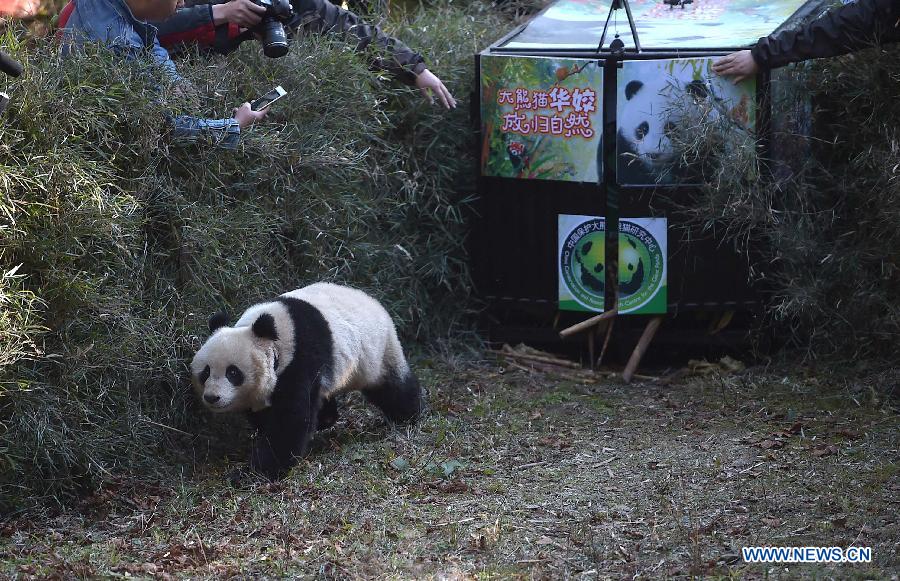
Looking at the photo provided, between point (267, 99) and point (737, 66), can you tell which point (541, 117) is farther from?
point (267, 99)

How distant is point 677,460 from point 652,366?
1639 mm

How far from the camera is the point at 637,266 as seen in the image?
623 cm

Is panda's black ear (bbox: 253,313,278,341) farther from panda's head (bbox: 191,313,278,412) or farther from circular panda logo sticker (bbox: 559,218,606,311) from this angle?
circular panda logo sticker (bbox: 559,218,606,311)

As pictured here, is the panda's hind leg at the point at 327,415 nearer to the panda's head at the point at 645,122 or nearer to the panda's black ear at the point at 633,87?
the panda's head at the point at 645,122

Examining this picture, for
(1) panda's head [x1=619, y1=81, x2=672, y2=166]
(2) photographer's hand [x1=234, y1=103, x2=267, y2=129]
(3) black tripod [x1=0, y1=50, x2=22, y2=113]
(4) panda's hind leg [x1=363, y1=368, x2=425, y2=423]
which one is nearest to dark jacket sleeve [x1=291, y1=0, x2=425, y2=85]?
(2) photographer's hand [x1=234, y1=103, x2=267, y2=129]

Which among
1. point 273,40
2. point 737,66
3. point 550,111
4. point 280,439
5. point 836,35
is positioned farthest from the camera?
point 550,111

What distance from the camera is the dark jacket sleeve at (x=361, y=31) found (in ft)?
20.2

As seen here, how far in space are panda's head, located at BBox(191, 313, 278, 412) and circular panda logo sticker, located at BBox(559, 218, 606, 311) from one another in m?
2.18

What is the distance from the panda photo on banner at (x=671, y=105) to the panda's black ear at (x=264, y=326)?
237cm

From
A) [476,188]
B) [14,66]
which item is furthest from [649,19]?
[14,66]

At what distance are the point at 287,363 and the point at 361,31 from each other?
2310 mm

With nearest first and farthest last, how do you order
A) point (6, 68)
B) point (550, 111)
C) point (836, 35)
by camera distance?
point (6, 68)
point (836, 35)
point (550, 111)

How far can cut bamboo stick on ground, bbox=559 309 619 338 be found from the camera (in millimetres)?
6297

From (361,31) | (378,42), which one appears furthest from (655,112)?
(361,31)
